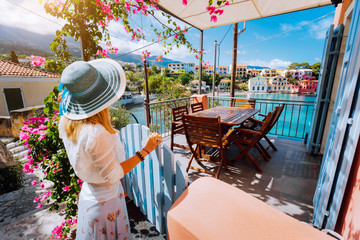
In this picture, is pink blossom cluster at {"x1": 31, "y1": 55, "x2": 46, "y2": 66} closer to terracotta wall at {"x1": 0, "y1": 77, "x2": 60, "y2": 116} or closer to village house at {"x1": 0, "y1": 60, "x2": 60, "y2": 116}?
village house at {"x1": 0, "y1": 60, "x2": 60, "y2": 116}

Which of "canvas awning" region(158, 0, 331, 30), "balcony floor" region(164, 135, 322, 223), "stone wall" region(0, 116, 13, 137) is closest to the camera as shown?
"balcony floor" region(164, 135, 322, 223)

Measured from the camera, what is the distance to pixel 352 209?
126cm

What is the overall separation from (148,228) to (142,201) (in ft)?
0.92

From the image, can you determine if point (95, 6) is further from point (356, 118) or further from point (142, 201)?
point (356, 118)

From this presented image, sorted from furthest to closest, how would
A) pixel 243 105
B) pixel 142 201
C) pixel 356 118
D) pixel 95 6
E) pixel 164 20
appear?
pixel 243 105 → pixel 164 20 → pixel 142 201 → pixel 95 6 → pixel 356 118

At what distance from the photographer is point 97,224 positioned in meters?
1.02

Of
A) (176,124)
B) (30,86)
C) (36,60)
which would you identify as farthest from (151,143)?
(30,86)

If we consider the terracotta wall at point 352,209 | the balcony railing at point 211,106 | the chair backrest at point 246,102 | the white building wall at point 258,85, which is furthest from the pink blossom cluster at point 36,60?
the white building wall at point 258,85

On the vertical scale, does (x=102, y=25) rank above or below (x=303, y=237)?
above

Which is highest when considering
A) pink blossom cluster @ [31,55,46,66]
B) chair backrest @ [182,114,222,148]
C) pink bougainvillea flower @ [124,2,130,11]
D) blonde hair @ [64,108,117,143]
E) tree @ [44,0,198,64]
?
pink bougainvillea flower @ [124,2,130,11]

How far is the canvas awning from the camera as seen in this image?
3111 mm

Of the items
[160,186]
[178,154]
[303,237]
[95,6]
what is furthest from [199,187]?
[178,154]

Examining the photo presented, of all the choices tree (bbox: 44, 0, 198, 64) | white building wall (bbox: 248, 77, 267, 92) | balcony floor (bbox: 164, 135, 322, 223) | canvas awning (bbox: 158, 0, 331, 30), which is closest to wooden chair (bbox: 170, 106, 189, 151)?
balcony floor (bbox: 164, 135, 322, 223)

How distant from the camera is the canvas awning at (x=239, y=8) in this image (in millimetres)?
3111
